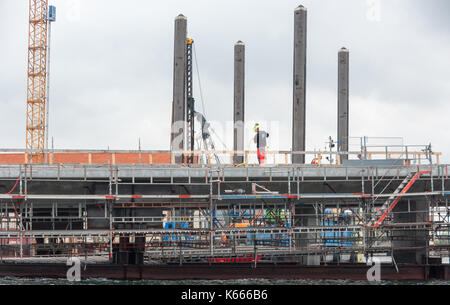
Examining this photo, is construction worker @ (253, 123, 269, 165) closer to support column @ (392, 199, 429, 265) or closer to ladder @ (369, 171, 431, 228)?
ladder @ (369, 171, 431, 228)

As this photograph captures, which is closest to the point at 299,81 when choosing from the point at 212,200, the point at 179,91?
the point at 179,91

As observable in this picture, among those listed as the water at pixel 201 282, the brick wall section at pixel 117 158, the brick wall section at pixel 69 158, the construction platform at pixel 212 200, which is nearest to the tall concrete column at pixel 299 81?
the construction platform at pixel 212 200

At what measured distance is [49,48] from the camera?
268ft

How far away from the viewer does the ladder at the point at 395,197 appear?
34.4 meters

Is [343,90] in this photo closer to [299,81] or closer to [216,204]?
[299,81]

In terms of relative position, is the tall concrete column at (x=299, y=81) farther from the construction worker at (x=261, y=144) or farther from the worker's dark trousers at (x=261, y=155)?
the worker's dark trousers at (x=261, y=155)

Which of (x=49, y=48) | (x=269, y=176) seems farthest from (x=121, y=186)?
(x=49, y=48)

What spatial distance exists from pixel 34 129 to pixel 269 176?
54.0 meters

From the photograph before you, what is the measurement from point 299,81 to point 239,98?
22.0 ft

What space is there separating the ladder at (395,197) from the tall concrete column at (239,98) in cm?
1566

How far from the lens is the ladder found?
3441 centimetres

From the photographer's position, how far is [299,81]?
44906mm

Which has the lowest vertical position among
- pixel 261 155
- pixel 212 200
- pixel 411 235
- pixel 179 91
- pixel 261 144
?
pixel 411 235
